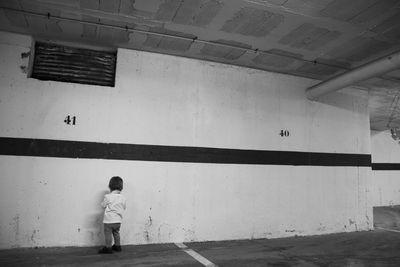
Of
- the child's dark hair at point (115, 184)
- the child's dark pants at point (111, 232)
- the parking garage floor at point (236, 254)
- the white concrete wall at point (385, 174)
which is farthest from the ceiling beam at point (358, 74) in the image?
the white concrete wall at point (385, 174)

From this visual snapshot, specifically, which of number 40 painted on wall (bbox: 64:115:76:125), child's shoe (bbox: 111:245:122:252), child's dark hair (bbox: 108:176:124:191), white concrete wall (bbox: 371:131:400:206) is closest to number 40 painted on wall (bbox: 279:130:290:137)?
child's dark hair (bbox: 108:176:124:191)

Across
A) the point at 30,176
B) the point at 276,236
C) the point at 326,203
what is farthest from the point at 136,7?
the point at 326,203

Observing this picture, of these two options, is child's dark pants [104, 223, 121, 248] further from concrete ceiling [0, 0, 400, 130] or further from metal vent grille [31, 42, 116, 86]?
concrete ceiling [0, 0, 400, 130]

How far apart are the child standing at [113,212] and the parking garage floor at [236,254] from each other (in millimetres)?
166

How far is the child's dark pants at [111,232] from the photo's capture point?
13.6 ft

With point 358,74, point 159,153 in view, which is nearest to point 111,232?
point 159,153

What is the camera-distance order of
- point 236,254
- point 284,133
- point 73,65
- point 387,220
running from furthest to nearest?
point 387,220 < point 284,133 < point 73,65 < point 236,254

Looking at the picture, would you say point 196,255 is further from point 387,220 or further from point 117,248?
point 387,220

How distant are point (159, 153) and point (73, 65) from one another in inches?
83.3

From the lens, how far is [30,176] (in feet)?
14.0

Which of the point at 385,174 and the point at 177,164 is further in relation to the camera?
the point at 385,174

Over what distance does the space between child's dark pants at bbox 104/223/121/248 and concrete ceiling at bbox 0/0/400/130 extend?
3005 mm

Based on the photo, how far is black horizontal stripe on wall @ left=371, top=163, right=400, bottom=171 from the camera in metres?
10.8

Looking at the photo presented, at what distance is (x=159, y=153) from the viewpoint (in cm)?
487
